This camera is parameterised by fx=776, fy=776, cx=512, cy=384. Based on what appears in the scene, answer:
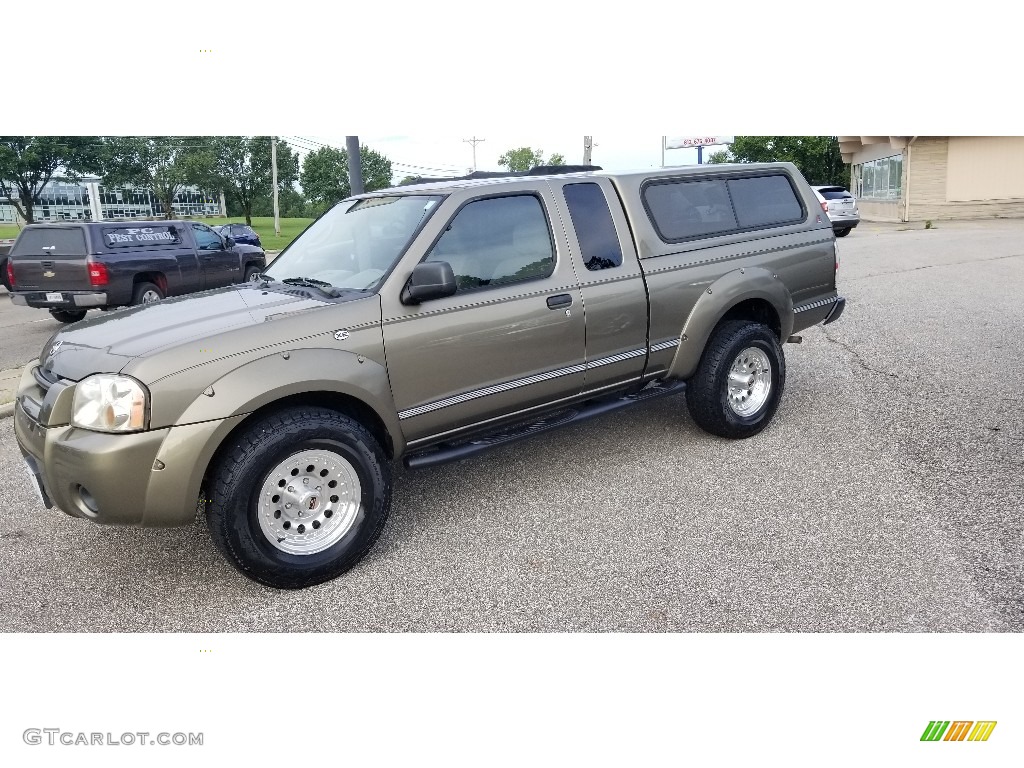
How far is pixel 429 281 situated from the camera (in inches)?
152

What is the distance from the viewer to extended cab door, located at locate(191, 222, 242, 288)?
1443 cm

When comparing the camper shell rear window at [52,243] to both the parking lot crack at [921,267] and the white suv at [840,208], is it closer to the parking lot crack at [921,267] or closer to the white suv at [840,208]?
the parking lot crack at [921,267]

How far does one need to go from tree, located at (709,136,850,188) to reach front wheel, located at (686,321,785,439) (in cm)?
3957

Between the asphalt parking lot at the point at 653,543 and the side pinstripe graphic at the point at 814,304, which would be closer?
the asphalt parking lot at the point at 653,543

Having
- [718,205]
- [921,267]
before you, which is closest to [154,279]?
[718,205]

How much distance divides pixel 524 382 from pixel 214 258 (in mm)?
11942

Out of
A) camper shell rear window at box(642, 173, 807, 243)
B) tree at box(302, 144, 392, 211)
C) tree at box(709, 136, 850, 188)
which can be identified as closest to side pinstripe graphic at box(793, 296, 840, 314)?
camper shell rear window at box(642, 173, 807, 243)

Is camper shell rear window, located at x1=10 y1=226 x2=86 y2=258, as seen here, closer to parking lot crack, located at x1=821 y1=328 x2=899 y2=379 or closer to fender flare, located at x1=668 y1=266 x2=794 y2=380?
fender flare, located at x1=668 y1=266 x2=794 y2=380

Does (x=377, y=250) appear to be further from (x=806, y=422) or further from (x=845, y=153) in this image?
(x=845, y=153)

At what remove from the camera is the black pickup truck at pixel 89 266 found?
478 inches

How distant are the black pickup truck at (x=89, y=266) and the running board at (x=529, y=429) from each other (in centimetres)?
890

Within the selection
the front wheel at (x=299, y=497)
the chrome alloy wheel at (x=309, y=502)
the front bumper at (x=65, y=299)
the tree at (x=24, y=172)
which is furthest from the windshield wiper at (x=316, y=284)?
the front bumper at (x=65, y=299)

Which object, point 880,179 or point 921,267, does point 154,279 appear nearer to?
point 921,267

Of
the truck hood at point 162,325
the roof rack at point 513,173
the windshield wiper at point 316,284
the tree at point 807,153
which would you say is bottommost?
the truck hood at point 162,325
